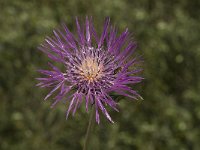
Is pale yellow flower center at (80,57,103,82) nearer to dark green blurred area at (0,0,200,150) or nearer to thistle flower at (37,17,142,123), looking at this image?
thistle flower at (37,17,142,123)

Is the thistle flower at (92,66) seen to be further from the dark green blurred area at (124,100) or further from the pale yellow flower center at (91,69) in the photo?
the dark green blurred area at (124,100)

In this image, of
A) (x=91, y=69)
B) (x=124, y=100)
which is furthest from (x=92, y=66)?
(x=124, y=100)

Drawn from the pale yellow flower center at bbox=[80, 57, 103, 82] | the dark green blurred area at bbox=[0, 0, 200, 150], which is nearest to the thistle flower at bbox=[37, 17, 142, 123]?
→ the pale yellow flower center at bbox=[80, 57, 103, 82]

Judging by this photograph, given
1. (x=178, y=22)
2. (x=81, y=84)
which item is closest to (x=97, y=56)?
(x=81, y=84)

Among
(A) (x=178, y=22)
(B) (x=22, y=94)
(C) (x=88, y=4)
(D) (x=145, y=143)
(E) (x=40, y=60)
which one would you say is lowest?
(D) (x=145, y=143)

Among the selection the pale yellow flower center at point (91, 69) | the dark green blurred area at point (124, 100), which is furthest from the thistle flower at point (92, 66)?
the dark green blurred area at point (124, 100)

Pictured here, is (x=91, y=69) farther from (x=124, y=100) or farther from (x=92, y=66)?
(x=124, y=100)

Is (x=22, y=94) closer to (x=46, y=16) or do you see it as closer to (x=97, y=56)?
(x=46, y=16)
